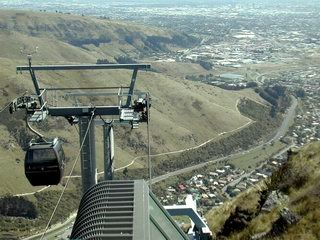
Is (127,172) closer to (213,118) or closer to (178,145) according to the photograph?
(178,145)

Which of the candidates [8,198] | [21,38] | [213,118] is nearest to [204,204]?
[8,198]

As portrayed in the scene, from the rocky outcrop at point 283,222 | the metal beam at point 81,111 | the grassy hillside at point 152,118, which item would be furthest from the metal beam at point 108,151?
the grassy hillside at point 152,118

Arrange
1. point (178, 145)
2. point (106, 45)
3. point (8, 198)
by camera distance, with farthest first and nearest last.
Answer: point (106, 45)
point (178, 145)
point (8, 198)

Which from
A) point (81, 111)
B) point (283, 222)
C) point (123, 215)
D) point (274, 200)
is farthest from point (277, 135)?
point (123, 215)

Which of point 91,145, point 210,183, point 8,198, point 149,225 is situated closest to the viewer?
point 149,225

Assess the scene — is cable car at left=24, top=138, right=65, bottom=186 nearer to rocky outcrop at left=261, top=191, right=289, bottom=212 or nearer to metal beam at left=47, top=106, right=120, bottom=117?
metal beam at left=47, top=106, right=120, bottom=117

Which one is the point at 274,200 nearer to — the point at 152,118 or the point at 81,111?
the point at 81,111

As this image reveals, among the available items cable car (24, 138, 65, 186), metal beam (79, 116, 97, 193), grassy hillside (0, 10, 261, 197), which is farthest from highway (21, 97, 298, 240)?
cable car (24, 138, 65, 186)
